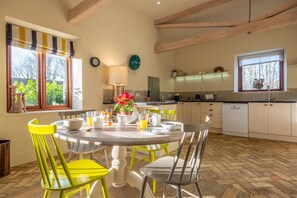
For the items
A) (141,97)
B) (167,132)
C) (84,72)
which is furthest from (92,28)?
(167,132)

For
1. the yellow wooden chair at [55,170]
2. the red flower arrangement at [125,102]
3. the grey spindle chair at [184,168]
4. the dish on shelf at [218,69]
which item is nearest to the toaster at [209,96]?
the dish on shelf at [218,69]

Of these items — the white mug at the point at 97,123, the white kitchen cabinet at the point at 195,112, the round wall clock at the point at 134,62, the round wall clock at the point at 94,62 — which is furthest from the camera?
the white kitchen cabinet at the point at 195,112

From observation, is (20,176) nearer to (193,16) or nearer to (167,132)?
(167,132)

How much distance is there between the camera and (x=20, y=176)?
2338 millimetres

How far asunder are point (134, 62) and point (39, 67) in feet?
7.13

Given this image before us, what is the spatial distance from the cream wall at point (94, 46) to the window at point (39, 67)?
182mm

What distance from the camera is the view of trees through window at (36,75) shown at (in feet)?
9.64

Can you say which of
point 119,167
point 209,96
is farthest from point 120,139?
point 209,96

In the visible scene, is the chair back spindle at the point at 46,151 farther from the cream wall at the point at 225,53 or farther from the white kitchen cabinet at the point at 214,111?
the cream wall at the point at 225,53

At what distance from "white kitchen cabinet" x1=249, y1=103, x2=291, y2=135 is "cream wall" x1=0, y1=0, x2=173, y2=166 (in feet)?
8.84

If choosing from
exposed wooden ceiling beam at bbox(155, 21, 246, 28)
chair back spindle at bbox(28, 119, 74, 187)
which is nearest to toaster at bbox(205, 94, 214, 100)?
exposed wooden ceiling beam at bbox(155, 21, 246, 28)

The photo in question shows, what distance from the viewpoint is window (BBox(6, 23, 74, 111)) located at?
2.82 m

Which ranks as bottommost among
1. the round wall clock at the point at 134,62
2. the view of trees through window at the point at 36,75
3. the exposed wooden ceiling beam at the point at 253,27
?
the view of trees through window at the point at 36,75

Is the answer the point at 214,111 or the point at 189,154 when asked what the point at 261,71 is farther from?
the point at 189,154
